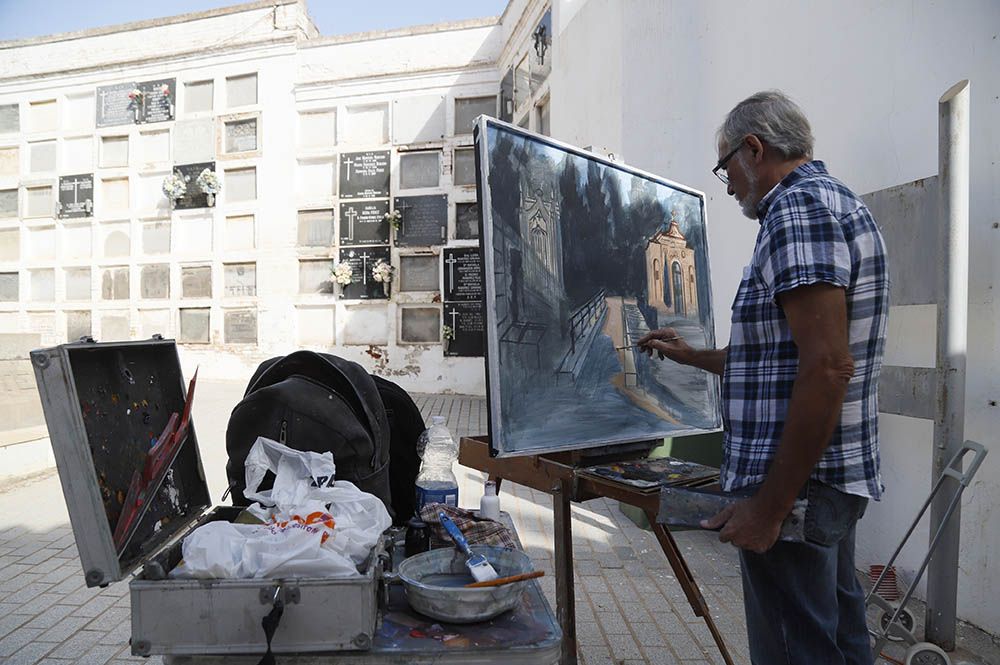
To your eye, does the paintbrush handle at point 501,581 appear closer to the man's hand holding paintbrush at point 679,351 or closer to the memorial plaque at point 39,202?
the man's hand holding paintbrush at point 679,351

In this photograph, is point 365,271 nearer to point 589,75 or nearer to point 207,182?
point 207,182

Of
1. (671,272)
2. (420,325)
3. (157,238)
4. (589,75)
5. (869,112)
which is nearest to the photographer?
(671,272)

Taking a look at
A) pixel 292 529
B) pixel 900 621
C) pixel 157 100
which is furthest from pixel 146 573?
pixel 157 100

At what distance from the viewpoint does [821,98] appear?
3.08 metres

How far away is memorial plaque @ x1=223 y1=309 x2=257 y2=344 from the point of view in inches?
396

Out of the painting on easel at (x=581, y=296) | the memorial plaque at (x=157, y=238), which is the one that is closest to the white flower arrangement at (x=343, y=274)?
the memorial plaque at (x=157, y=238)

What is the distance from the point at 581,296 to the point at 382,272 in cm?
794

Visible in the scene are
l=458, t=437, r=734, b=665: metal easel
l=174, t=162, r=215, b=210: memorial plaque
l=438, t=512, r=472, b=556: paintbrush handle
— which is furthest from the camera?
l=174, t=162, r=215, b=210: memorial plaque

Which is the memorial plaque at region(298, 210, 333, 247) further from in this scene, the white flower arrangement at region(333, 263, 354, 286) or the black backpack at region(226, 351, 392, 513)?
the black backpack at region(226, 351, 392, 513)

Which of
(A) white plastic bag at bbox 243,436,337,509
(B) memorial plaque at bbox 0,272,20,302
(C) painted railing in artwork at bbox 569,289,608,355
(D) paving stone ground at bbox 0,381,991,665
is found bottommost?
(D) paving stone ground at bbox 0,381,991,665

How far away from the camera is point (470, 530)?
1.41 meters

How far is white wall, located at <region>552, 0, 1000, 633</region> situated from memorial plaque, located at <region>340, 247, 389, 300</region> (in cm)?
573

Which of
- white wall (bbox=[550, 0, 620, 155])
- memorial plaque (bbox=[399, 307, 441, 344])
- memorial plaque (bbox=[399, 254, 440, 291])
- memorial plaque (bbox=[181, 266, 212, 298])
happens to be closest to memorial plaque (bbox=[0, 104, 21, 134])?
memorial plaque (bbox=[181, 266, 212, 298])

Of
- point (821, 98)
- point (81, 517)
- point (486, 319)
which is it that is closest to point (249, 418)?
point (81, 517)
